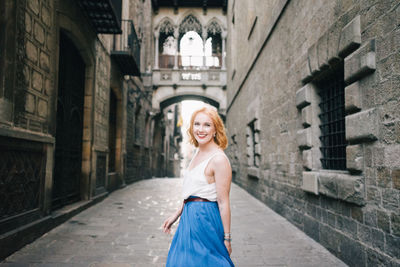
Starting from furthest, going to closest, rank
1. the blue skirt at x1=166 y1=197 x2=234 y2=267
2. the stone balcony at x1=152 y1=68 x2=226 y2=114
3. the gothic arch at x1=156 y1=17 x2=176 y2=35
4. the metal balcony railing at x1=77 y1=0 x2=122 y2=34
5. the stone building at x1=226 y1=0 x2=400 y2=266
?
the gothic arch at x1=156 y1=17 x2=176 y2=35 < the stone balcony at x1=152 y1=68 x2=226 y2=114 < the metal balcony railing at x1=77 y1=0 x2=122 y2=34 < the stone building at x1=226 y1=0 x2=400 y2=266 < the blue skirt at x1=166 y1=197 x2=234 y2=267

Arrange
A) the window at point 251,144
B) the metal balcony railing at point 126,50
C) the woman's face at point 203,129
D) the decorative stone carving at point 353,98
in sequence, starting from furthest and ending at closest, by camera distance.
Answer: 1. the window at point 251,144
2. the metal balcony railing at point 126,50
3. the decorative stone carving at point 353,98
4. the woman's face at point 203,129

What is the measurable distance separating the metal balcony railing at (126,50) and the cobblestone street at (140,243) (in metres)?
5.17

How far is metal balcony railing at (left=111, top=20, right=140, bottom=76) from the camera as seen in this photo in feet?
31.6

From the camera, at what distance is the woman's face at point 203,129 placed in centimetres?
202

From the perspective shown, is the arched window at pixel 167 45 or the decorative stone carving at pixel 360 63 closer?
the decorative stone carving at pixel 360 63

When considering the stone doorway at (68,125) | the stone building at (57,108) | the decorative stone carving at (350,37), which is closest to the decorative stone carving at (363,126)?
the decorative stone carving at (350,37)

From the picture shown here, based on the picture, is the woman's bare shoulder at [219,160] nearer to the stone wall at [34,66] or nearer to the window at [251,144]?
the stone wall at [34,66]

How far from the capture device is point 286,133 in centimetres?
604

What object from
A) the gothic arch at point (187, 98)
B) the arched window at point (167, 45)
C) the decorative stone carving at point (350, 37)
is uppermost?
the arched window at point (167, 45)

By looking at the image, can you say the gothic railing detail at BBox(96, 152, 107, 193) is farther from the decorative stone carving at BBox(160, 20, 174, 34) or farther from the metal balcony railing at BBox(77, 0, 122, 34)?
the decorative stone carving at BBox(160, 20, 174, 34)

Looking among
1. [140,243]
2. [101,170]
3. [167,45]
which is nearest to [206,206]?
[140,243]

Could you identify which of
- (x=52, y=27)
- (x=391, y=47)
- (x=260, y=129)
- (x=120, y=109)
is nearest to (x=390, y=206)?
(x=391, y=47)

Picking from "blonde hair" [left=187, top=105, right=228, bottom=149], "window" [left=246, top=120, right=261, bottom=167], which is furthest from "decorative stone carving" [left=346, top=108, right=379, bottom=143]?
"window" [left=246, top=120, right=261, bottom=167]

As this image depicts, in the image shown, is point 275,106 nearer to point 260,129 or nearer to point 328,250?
point 260,129
